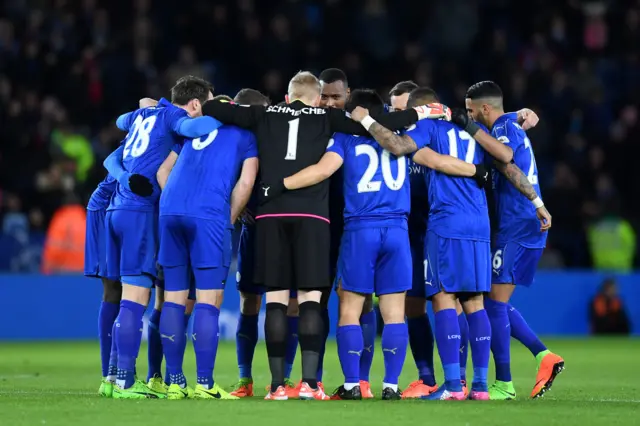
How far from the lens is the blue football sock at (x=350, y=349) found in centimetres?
956

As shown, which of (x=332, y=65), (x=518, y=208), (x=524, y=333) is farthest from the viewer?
(x=332, y=65)

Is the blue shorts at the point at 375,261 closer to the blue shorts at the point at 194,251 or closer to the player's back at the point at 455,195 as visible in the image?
the player's back at the point at 455,195

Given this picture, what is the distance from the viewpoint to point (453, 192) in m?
9.91

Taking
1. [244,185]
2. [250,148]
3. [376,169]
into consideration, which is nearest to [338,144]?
[376,169]

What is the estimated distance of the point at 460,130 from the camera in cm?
1009

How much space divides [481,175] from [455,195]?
27 cm

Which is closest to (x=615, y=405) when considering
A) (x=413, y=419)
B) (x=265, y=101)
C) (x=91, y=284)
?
(x=413, y=419)

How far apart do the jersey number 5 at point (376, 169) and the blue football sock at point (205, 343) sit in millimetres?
1540

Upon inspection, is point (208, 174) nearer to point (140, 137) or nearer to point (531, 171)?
point (140, 137)

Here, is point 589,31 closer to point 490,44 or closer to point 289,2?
point 490,44

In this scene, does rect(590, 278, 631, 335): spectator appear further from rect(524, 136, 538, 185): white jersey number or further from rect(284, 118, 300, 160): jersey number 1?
rect(284, 118, 300, 160): jersey number 1

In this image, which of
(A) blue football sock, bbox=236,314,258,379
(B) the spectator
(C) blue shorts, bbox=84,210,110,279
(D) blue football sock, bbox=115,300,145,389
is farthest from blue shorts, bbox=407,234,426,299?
(B) the spectator

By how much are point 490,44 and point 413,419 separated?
16.6 meters

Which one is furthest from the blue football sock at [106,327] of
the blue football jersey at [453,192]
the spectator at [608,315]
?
the spectator at [608,315]
